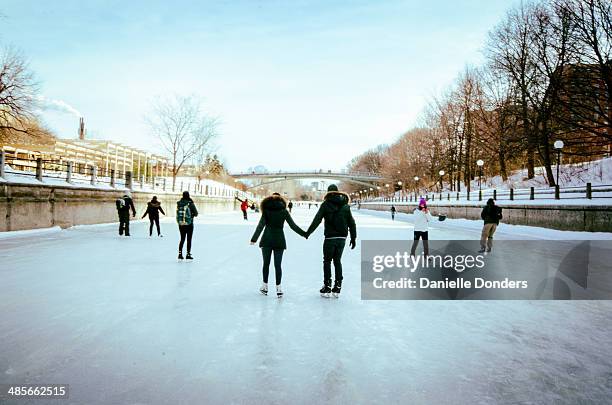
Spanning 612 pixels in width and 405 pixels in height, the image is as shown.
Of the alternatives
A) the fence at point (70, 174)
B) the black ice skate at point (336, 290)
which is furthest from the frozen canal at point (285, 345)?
the fence at point (70, 174)

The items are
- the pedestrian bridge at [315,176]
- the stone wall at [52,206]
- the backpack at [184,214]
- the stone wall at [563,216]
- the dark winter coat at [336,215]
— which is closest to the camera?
the dark winter coat at [336,215]

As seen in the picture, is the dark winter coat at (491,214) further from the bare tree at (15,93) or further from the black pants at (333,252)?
the bare tree at (15,93)

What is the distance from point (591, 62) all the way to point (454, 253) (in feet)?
54.3

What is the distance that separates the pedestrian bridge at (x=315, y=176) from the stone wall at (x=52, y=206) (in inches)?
2541

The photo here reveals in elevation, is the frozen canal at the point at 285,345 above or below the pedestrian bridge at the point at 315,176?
below

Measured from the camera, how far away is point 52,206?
16.1m

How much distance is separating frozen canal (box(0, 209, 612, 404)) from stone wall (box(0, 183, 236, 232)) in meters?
8.54

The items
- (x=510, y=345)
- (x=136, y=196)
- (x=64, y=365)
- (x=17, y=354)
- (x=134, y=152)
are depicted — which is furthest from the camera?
(x=134, y=152)

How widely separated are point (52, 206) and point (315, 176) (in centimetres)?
7405

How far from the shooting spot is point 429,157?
168ft

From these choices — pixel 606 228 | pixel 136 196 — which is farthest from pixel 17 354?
pixel 136 196

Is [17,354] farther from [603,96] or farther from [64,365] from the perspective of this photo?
[603,96]

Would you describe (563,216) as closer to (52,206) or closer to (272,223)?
(272,223)

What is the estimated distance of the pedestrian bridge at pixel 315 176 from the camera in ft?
274
